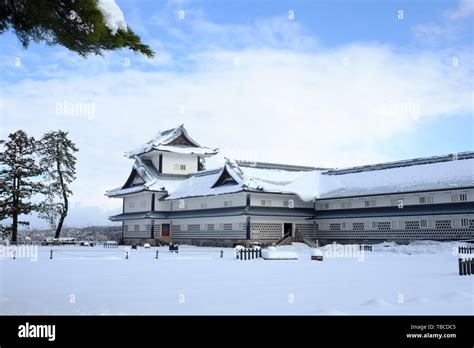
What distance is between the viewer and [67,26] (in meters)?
8.99

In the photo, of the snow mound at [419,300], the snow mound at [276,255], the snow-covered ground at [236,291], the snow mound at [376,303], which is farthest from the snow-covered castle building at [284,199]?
the snow mound at [376,303]

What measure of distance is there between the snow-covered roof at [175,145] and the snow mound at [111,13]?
4470cm

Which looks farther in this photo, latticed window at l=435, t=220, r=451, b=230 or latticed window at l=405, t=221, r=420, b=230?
latticed window at l=405, t=221, r=420, b=230

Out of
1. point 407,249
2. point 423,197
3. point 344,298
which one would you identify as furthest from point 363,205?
point 344,298

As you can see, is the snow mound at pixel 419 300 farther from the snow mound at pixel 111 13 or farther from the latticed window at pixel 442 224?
the latticed window at pixel 442 224

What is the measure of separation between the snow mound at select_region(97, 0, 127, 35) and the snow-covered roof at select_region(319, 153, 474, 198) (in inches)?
1235

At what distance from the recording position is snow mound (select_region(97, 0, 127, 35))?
8609 mm

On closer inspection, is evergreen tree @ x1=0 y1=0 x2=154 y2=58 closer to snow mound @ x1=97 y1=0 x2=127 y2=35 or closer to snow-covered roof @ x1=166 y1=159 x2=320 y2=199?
snow mound @ x1=97 y1=0 x2=127 y2=35

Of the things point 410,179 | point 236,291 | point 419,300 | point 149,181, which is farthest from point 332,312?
point 149,181

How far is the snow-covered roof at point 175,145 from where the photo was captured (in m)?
54.3

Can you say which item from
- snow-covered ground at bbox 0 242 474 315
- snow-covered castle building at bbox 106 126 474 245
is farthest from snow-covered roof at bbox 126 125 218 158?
snow-covered ground at bbox 0 242 474 315

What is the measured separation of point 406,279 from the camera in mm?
15461

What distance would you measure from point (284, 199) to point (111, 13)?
3719 cm
